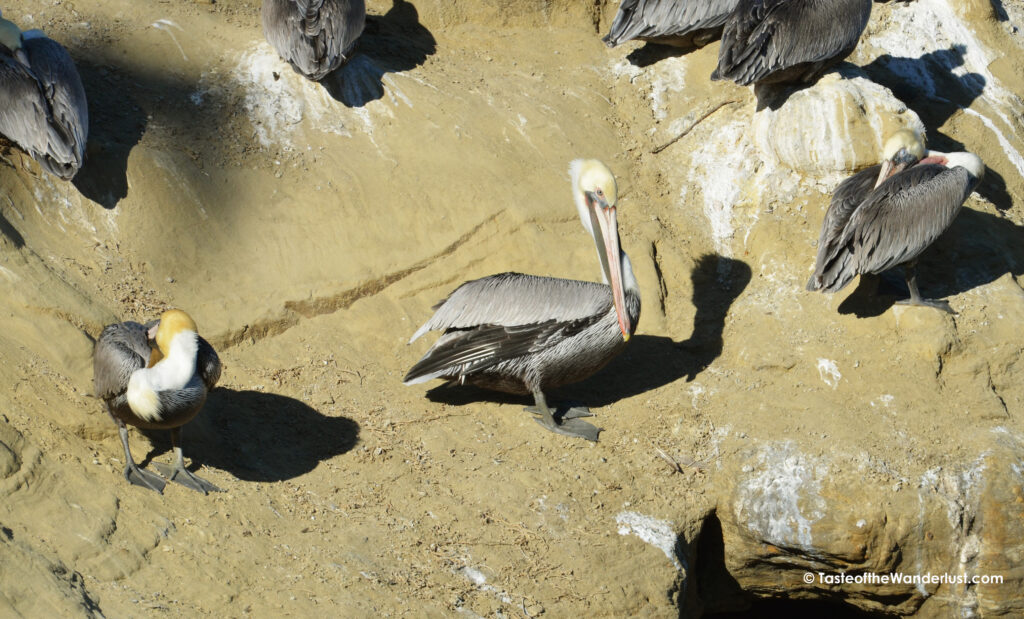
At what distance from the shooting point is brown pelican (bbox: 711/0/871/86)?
26.4 feet

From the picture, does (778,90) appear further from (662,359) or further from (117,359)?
(117,359)

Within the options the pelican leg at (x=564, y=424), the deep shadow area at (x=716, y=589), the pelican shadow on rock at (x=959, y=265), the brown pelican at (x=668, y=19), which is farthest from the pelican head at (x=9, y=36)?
the pelican shadow on rock at (x=959, y=265)

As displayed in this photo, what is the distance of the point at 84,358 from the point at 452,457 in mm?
2231

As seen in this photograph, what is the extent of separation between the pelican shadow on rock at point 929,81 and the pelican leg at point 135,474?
7116 millimetres

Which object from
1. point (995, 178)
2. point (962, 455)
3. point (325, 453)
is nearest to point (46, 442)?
point (325, 453)

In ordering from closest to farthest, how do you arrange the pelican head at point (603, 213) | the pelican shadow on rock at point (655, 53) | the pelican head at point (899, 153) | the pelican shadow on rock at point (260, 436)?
the pelican shadow on rock at point (260, 436) → the pelican head at point (603, 213) → the pelican head at point (899, 153) → the pelican shadow on rock at point (655, 53)

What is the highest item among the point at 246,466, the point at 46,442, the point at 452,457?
the point at 46,442

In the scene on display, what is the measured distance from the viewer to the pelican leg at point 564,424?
22.2ft

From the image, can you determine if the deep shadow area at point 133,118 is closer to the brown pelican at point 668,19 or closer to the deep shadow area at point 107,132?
the deep shadow area at point 107,132

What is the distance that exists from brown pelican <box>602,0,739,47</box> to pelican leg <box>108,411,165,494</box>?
549cm

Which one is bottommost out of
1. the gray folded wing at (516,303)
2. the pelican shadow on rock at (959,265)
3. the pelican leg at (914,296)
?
the pelican shadow on rock at (959,265)

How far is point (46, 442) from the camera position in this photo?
5684 millimetres

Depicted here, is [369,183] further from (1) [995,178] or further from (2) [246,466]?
(1) [995,178]

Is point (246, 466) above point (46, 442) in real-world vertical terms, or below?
below
